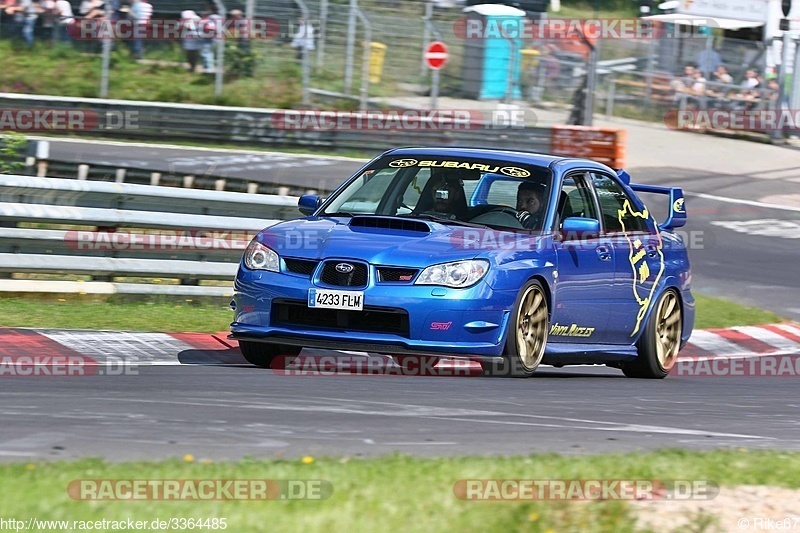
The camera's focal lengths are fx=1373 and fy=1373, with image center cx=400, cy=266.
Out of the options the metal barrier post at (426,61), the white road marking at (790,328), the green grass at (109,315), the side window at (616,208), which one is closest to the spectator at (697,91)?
the metal barrier post at (426,61)

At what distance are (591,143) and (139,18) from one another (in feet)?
28.3

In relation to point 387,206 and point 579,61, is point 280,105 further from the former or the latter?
point 387,206

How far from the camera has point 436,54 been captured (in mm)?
25156

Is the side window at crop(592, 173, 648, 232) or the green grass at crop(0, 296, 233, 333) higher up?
the side window at crop(592, 173, 648, 232)

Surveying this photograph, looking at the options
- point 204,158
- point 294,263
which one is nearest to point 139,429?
point 294,263

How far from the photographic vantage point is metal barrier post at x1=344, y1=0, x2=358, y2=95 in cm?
2462

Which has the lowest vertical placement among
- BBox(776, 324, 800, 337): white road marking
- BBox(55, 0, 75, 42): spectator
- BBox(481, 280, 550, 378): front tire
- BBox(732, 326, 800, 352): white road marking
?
BBox(776, 324, 800, 337): white road marking

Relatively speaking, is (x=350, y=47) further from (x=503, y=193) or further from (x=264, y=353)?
(x=264, y=353)

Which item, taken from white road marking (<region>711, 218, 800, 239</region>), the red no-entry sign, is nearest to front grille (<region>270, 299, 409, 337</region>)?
white road marking (<region>711, 218, 800, 239</region>)

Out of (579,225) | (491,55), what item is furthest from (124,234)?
(491,55)

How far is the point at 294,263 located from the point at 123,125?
57.8 ft

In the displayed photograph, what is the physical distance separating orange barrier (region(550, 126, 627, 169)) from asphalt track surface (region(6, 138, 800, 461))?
536 inches

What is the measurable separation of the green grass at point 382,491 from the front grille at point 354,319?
93.9 inches

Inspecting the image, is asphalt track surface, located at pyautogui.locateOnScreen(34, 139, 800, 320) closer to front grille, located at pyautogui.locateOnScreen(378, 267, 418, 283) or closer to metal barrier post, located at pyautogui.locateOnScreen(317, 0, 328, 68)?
metal barrier post, located at pyautogui.locateOnScreen(317, 0, 328, 68)
